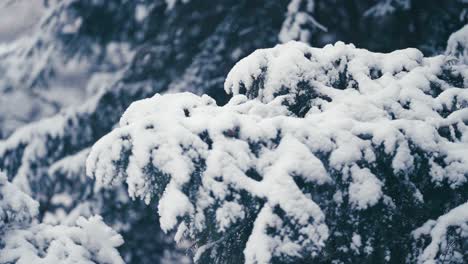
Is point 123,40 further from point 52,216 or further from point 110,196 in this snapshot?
point 52,216

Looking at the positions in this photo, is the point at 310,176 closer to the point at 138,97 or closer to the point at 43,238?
the point at 43,238

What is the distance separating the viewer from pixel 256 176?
1752mm

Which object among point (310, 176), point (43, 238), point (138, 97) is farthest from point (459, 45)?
point (138, 97)

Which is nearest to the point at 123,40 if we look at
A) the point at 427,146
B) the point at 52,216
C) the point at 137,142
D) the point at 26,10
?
the point at 52,216

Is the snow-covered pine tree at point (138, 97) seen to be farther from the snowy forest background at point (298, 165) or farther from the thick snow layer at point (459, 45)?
the snowy forest background at point (298, 165)

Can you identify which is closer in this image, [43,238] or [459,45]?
[43,238]

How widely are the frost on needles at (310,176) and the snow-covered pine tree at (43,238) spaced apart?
63 centimetres

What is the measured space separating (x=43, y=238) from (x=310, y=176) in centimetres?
158

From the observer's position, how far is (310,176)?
5.38 feet

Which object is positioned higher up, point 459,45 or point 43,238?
point 459,45

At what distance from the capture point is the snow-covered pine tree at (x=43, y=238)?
87.6 inches

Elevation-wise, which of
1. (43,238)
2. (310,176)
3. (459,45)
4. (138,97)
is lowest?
(138,97)

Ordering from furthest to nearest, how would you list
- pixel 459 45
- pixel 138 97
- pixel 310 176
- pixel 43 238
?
pixel 138 97, pixel 459 45, pixel 43 238, pixel 310 176

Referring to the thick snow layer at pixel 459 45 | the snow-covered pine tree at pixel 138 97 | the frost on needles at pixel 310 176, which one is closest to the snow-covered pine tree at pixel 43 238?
the frost on needles at pixel 310 176
